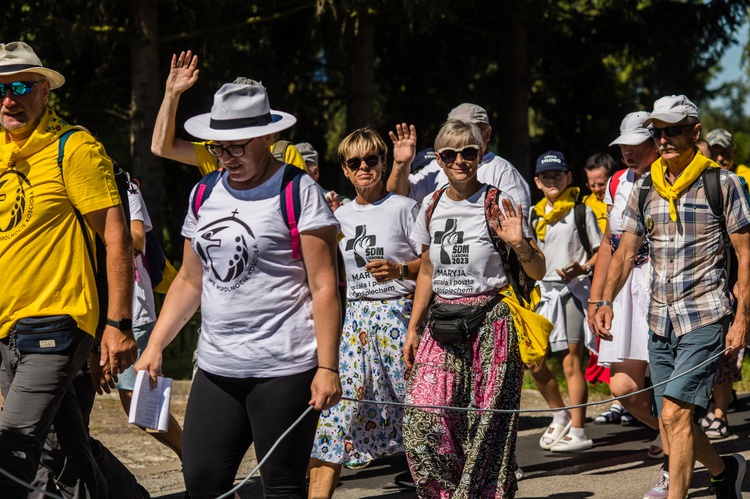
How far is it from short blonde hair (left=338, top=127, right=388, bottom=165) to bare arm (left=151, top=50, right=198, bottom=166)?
0.90m

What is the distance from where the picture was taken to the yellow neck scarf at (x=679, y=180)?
213 inches

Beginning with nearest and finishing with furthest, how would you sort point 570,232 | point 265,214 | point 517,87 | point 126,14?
1. point 265,214
2. point 570,232
3. point 126,14
4. point 517,87

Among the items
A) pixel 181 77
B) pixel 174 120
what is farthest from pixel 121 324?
pixel 181 77

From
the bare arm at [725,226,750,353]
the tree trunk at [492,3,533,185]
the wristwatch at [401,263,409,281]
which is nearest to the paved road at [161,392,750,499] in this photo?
the bare arm at [725,226,750,353]

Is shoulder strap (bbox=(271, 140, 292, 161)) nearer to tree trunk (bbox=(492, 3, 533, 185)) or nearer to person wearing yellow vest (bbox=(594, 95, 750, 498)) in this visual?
person wearing yellow vest (bbox=(594, 95, 750, 498))

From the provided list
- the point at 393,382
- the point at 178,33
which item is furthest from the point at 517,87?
the point at 393,382

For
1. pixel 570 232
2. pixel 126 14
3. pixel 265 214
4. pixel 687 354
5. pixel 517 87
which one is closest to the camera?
pixel 265 214

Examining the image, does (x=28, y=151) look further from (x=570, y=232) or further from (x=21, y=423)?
(x=570, y=232)

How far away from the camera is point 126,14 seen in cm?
1372

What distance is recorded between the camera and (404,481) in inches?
258

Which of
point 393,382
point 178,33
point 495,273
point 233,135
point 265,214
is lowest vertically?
point 393,382

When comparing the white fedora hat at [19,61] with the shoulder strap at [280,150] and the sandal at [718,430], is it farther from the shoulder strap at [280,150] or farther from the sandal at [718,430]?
the sandal at [718,430]

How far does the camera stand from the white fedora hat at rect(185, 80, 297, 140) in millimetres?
4039

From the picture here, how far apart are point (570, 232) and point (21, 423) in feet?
15.6
